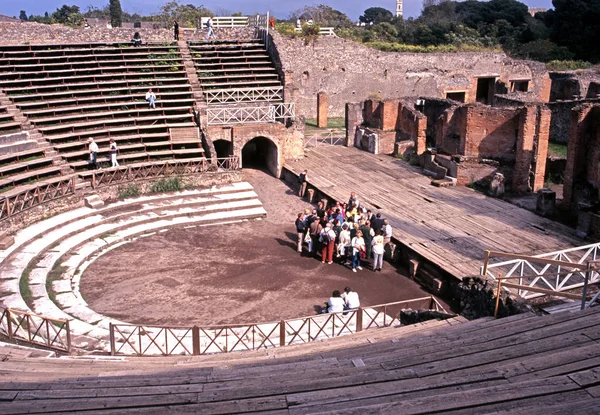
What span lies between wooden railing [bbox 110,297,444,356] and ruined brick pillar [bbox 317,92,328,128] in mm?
19963

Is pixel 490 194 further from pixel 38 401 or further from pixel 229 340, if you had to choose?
pixel 38 401

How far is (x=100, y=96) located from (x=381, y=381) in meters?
20.1

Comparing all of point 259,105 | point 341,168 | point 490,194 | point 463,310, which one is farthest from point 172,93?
point 463,310

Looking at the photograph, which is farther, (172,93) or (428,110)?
(428,110)

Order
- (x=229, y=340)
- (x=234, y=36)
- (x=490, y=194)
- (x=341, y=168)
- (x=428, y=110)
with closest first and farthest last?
(x=229, y=340), (x=490, y=194), (x=341, y=168), (x=428, y=110), (x=234, y=36)

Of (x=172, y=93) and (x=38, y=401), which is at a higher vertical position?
(x=172, y=93)

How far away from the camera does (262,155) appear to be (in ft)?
83.1

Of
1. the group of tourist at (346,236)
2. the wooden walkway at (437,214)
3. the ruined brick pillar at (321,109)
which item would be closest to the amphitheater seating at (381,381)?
the wooden walkway at (437,214)

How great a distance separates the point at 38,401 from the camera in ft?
18.4

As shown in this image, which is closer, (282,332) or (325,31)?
(282,332)

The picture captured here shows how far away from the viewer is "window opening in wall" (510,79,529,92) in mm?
38094

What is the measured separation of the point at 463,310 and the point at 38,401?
832cm

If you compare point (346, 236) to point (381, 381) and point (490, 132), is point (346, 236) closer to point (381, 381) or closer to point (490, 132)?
point (490, 132)

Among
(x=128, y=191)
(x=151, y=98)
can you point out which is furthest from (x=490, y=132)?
(x=151, y=98)
